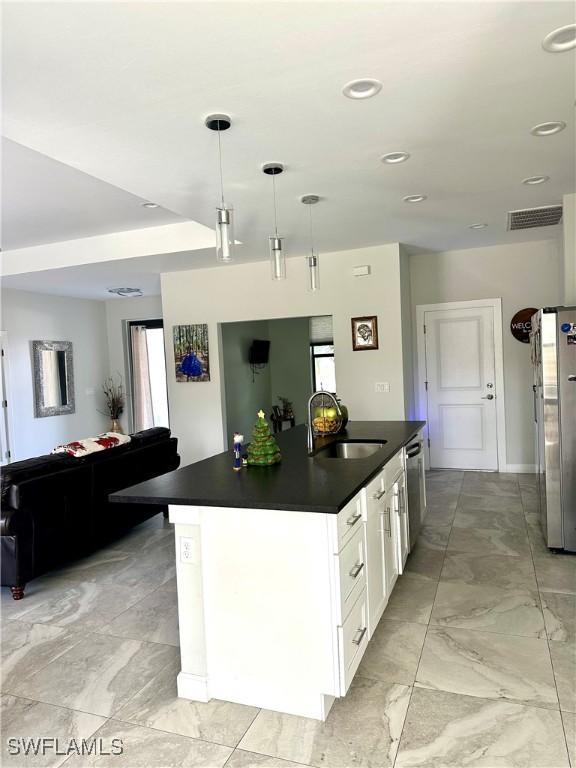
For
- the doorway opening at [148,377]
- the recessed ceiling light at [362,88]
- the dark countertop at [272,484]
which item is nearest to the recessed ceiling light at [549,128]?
the recessed ceiling light at [362,88]

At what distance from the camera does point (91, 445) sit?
386 centimetres

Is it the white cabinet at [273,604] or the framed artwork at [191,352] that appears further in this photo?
the framed artwork at [191,352]

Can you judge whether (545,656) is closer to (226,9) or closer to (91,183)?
(226,9)

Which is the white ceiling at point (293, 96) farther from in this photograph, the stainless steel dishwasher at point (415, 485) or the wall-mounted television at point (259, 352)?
the wall-mounted television at point (259, 352)

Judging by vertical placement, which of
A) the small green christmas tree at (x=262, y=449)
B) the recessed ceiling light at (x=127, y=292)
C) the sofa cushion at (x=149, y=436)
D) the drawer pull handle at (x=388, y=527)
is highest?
the recessed ceiling light at (x=127, y=292)

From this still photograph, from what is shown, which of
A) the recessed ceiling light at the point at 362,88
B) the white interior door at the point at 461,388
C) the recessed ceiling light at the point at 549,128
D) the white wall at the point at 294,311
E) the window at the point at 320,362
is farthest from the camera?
the window at the point at 320,362

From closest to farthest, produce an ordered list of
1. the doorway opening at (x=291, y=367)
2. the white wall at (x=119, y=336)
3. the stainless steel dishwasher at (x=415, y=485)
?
the stainless steel dishwasher at (x=415, y=485), the white wall at (x=119, y=336), the doorway opening at (x=291, y=367)

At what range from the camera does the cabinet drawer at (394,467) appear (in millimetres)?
2852

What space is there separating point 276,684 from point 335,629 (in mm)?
374

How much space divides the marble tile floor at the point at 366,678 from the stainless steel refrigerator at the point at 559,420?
10.3 inches

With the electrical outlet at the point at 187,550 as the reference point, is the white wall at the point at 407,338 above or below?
above

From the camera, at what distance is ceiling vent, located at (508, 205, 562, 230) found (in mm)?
4418

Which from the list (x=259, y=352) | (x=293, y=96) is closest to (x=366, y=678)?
(x=293, y=96)

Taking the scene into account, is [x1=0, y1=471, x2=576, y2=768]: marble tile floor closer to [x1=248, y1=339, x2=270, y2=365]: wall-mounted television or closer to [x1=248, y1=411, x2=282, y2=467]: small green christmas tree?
[x1=248, y1=411, x2=282, y2=467]: small green christmas tree
